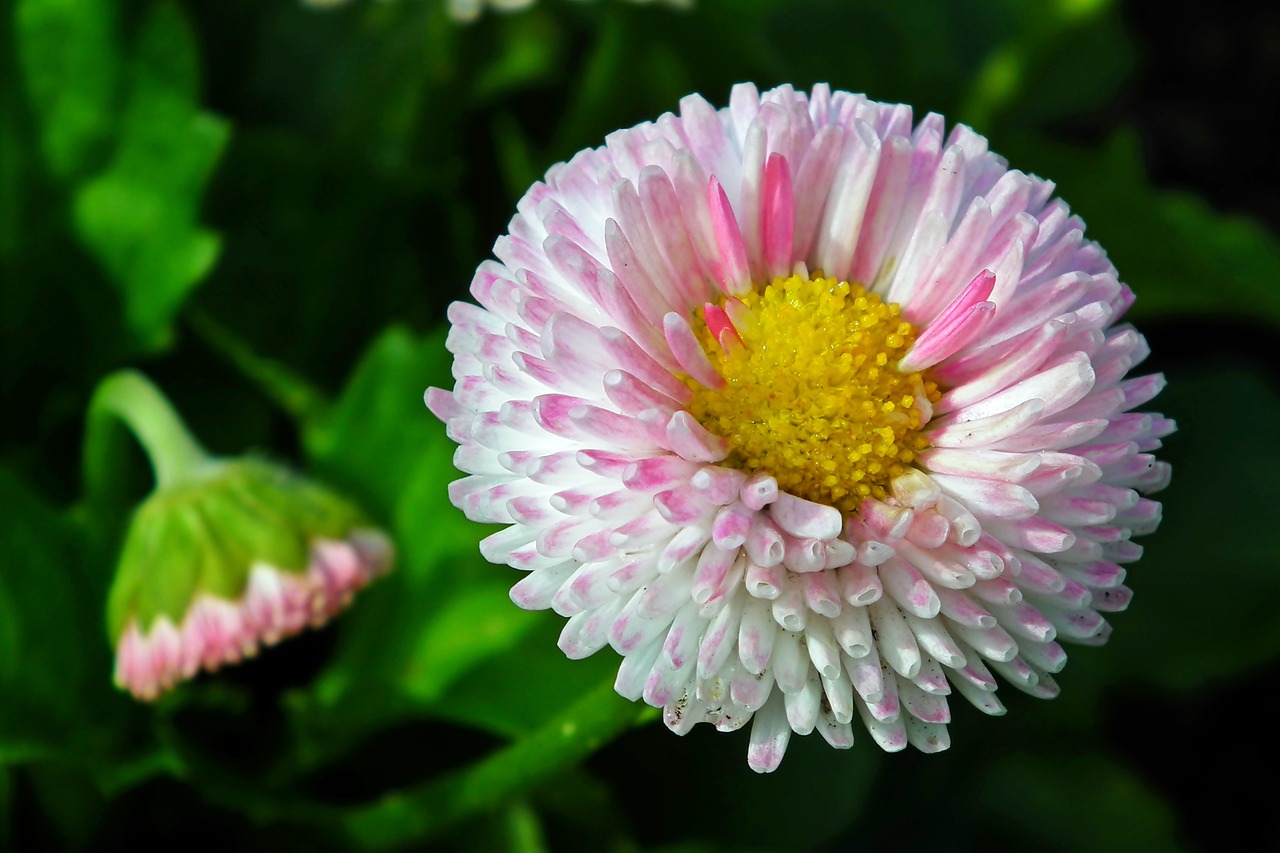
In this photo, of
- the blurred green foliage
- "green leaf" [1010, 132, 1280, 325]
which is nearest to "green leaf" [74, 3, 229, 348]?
the blurred green foliage

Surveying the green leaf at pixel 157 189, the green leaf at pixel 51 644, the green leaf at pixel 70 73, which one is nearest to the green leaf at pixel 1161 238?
the green leaf at pixel 157 189

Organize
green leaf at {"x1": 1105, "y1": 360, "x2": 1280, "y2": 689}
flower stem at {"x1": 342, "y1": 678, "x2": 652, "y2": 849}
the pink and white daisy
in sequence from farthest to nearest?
1. green leaf at {"x1": 1105, "y1": 360, "x2": 1280, "y2": 689}
2. flower stem at {"x1": 342, "y1": 678, "x2": 652, "y2": 849}
3. the pink and white daisy

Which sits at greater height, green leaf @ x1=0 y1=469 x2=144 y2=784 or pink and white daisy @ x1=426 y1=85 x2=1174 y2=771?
pink and white daisy @ x1=426 y1=85 x2=1174 y2=771

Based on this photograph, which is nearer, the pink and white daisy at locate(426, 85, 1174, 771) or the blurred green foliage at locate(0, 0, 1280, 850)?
the pink and white daisy at locate(426, 85, 1174, 771)

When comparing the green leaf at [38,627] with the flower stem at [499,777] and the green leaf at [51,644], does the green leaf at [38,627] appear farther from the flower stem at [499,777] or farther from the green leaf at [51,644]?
the flower stem at [499,777]

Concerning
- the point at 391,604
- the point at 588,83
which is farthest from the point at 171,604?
the point at 588,83

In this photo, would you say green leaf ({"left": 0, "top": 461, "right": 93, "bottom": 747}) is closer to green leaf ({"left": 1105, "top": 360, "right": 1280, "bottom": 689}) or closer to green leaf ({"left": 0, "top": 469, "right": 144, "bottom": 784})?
green leaf ({"left": 0, "top": 469, "right": 144, "bottom": 784})

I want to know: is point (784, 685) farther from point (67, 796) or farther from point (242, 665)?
point (242, 665)

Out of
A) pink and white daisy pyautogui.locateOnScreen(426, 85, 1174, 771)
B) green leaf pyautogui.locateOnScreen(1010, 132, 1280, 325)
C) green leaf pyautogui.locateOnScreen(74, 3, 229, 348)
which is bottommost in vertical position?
green leaf pyautogui.locateOnScreen(74, 3, 229, 348)
